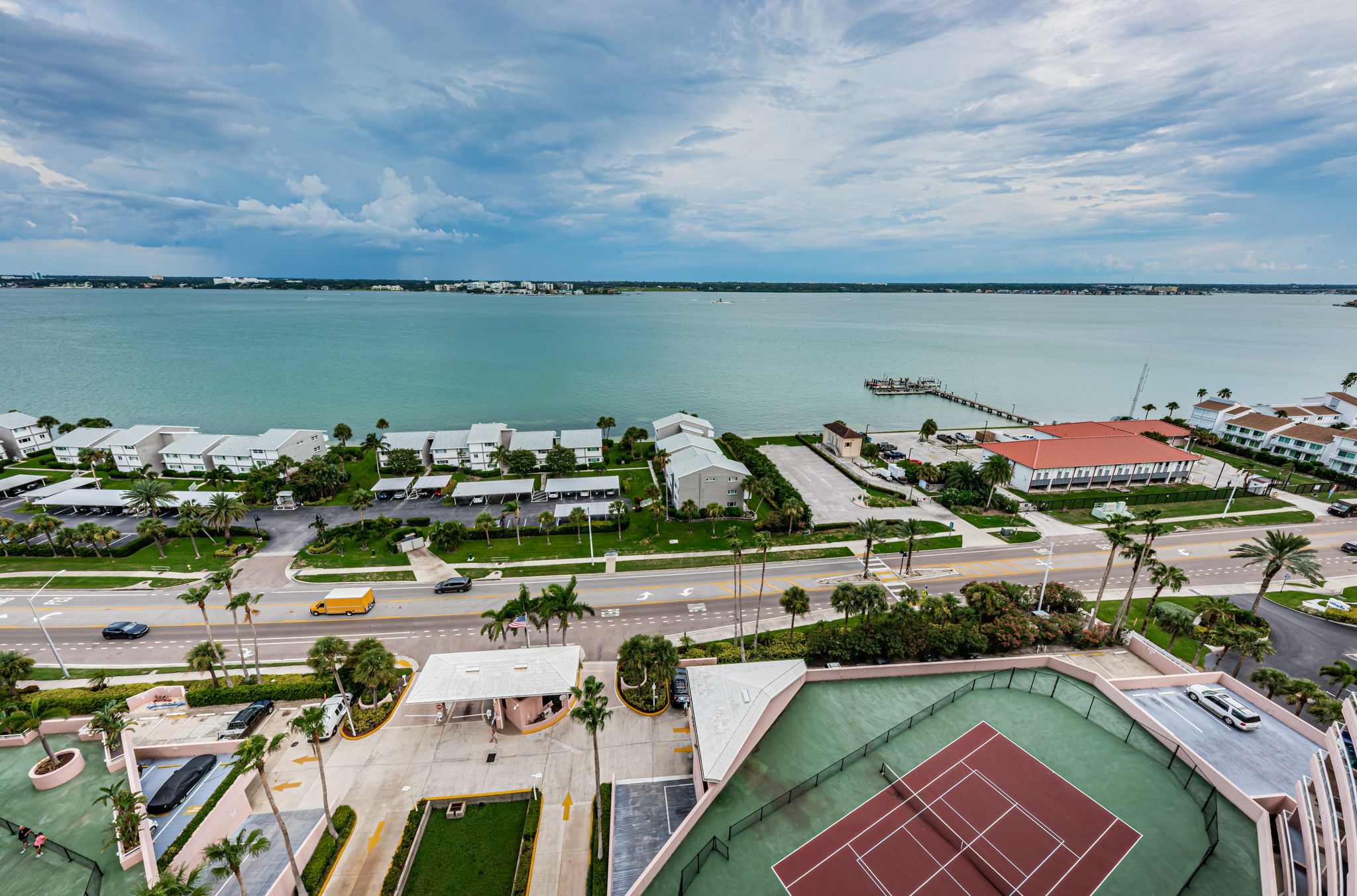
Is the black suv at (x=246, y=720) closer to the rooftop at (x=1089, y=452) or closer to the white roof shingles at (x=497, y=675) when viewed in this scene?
the white roof shingles at (x=497, y=675)

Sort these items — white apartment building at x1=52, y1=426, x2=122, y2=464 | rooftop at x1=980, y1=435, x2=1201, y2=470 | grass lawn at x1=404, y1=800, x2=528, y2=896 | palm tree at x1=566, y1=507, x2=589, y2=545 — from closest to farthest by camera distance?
grass lawn at x1=404, y1=800, x2=528, y2=896
palm tree at x1=566, y1=507, x2=589, y2=545
rooftop at x1=980, y1=435, x2=1201, y2=470
white apartment building at x1=52, y1=426, x2=122, y2=464

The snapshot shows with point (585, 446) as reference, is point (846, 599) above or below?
above

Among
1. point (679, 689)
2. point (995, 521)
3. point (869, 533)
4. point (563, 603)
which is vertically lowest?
point (995, 521)

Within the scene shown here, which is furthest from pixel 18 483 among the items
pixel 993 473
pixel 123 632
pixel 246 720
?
pixel 993 473

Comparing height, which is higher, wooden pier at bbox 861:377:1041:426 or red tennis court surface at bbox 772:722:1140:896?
red tennis court surface at bbox 772:722:1140:896

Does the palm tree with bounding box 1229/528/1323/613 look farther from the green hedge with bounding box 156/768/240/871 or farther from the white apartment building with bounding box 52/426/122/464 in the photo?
the white apartment building with bounding box 52/426/122/464

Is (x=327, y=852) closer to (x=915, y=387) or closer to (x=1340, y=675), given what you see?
(x=1340, y=675)

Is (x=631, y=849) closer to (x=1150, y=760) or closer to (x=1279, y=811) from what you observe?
(x=1150, y=760)

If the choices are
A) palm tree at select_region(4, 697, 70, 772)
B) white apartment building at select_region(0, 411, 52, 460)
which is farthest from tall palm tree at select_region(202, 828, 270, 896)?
white apartment building at select_region(0, 411, 52, 460)
